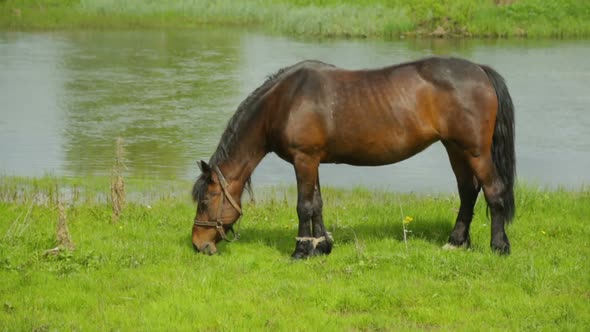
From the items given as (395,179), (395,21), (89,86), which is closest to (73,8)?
(395,21)

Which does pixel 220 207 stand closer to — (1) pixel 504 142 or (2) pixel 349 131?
(2) pixel 349 131

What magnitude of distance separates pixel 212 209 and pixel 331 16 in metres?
26.3

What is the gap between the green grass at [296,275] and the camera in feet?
20.8

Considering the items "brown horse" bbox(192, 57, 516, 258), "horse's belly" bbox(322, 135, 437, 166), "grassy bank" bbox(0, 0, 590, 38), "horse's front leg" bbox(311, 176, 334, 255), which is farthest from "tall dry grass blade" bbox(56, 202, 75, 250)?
"grassy bank" bbox(0, 0, 590, 38)

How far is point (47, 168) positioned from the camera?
14453mm

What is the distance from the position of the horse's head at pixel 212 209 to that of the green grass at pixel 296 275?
17 cm

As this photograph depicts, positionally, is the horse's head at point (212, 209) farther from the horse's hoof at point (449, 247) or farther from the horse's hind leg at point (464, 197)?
the horse's hind leg at point (464, 197)

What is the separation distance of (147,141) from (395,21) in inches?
706

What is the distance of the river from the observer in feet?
47.6

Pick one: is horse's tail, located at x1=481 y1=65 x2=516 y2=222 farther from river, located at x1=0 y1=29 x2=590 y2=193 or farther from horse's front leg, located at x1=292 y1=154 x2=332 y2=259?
river, located at x1=0 y1=29 x2=590 y2=193

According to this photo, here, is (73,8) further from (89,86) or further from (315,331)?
(315,331)

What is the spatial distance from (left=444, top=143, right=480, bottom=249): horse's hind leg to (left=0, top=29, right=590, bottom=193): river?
4.57 metres

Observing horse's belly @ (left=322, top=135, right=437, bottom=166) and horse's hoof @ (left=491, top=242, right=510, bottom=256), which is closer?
horse's hoof @ (left=491, top=242, right=510, bottom=256)

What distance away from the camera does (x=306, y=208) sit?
800 cm
